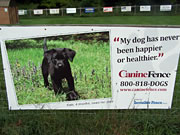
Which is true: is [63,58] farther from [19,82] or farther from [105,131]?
[105,131]

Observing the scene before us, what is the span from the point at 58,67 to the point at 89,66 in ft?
1.59

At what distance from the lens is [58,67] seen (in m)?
3.20

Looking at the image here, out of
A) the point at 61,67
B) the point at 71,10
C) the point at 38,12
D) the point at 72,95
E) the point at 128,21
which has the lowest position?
the point at 72,95

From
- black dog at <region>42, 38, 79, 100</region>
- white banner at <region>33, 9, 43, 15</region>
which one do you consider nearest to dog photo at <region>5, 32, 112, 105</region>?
black dog at <region>42, 38, 79, 100</region>

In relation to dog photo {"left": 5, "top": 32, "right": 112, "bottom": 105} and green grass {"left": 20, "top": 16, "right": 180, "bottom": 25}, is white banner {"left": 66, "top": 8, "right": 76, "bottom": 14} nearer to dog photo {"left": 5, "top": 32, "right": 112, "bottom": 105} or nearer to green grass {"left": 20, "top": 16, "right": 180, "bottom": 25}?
green grass {"left": 20, "top": 16, "right": 180, "bottom": 25}

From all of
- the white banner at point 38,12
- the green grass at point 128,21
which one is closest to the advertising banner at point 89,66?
the green grass at point 128,21

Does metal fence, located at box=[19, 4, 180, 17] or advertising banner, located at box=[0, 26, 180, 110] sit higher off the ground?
metal fence, located at box=[19, 4, 180, 17]

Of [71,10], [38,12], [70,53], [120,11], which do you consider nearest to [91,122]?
[70,53]

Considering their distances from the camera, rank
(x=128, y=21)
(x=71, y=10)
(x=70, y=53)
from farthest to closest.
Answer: (x=71, y=10) < (x=128, y=21) < (x=70, y=53)

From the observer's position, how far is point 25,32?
3041mm

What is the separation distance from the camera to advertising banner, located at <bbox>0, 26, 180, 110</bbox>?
9.93ft

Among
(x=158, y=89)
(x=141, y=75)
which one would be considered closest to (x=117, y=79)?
(x=141, y=75)

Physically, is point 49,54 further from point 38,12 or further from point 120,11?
point 38,12

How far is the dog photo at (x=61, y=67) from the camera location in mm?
3070
